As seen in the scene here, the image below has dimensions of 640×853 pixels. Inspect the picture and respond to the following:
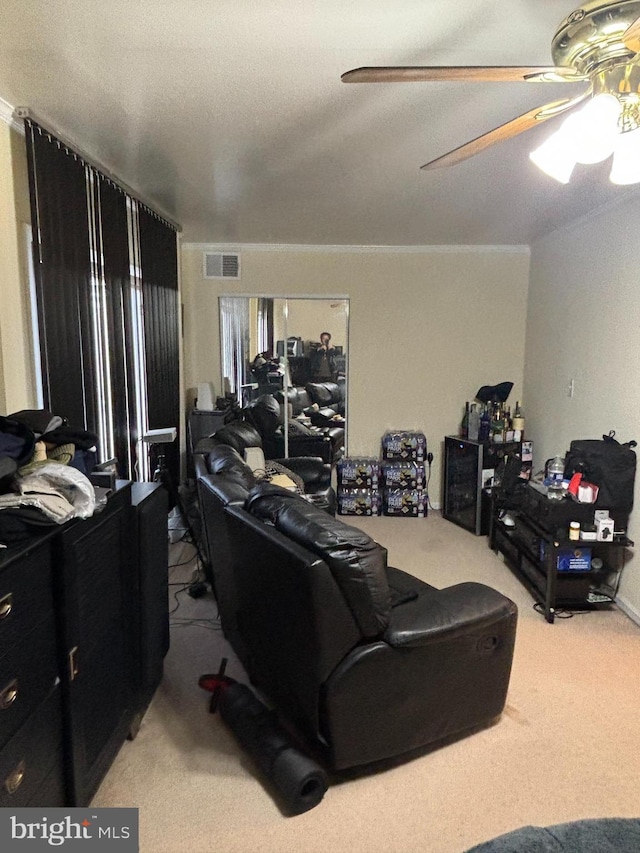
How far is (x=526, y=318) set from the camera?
491 cm

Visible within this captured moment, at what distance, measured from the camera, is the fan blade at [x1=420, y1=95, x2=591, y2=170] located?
4.78 feet

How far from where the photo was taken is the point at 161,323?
154 inches

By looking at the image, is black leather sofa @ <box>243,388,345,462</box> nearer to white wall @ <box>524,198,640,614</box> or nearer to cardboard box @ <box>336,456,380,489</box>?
cardboard box @ <box>336,456,380,489</box>

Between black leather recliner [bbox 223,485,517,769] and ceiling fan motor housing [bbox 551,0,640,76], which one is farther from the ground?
ceiling fan motor housing [bbox 551,0,640,76]

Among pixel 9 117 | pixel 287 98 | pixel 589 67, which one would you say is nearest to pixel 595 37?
pixel 589 67

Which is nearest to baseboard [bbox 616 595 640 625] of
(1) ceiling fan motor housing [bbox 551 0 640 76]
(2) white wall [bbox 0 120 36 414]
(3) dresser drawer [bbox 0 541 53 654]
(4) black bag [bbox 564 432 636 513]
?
(4) black bag [bbox 564 432 636 513]

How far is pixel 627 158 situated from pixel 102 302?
2.50 m

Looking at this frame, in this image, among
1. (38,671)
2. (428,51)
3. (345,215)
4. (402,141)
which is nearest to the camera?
(38,671)

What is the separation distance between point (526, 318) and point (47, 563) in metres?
4.61

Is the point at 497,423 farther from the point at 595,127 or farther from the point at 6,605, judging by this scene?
the point at 6,605

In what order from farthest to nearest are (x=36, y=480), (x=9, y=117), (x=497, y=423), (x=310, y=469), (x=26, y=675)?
(x=497, y=423), (x=310, y=469), (x=9, y=117), (x=36, y=480), (x=26, y=675)

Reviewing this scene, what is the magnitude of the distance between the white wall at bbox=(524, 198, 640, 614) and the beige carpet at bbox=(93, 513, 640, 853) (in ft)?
3.23

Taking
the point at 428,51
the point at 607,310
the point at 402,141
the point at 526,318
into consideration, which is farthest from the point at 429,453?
the point at 428,51

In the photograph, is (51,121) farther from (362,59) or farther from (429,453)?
(429,453)
